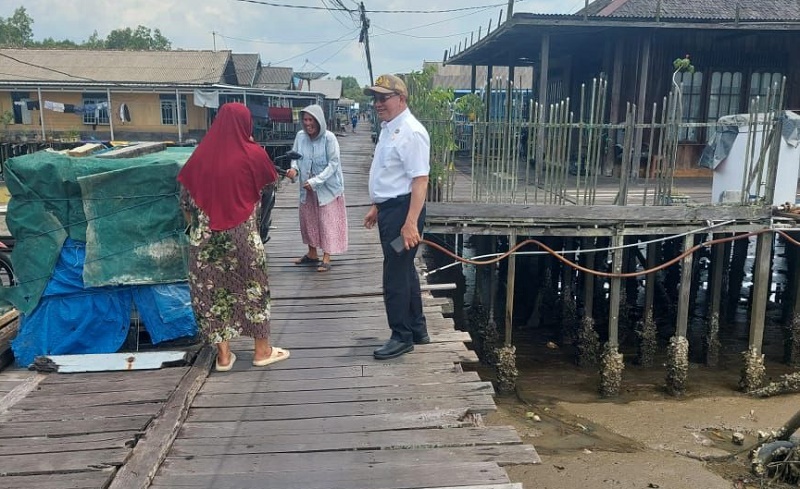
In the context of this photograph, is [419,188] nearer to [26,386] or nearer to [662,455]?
[26,386]

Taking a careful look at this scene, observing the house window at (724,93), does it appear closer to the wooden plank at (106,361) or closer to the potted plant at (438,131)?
the potted plant at (438,131)

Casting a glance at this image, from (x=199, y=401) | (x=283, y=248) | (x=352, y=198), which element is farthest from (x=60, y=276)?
(x=352, y=198)

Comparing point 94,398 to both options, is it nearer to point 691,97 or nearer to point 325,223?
point 325,223

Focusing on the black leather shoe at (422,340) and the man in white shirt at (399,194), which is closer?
the man in white shirt at (399,194)

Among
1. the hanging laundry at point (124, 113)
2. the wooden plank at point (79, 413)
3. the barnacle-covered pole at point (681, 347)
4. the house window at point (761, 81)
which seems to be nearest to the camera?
the wooden plank at point (79, 413)

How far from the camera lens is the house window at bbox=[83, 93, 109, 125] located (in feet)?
92.4

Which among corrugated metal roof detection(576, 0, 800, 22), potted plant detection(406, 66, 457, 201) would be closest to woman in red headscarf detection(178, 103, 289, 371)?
potted plant detection(406, 66, 457, 201)

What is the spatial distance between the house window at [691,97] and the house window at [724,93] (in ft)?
0.73

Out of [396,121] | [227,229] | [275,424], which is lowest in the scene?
[275,424]

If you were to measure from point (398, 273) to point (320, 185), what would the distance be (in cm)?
226

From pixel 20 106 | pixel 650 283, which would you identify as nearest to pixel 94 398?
pixel 650 283

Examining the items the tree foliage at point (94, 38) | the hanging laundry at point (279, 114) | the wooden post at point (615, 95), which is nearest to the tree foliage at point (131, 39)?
the tree foliage at point (94, 38)

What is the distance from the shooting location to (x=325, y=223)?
6.52 meters

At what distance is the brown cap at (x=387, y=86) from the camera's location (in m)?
4.18
